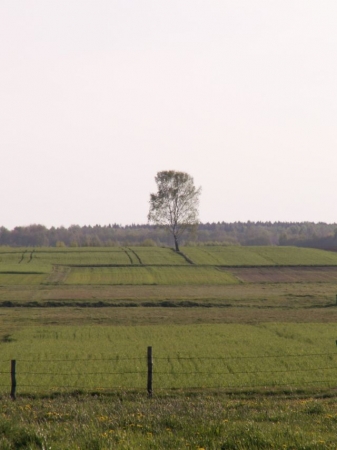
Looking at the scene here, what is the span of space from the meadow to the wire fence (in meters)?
0.07

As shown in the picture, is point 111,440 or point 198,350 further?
point 198,350

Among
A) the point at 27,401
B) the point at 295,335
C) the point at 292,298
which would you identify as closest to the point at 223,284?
the point at 292,298

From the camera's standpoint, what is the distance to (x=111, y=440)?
10953 millimetres

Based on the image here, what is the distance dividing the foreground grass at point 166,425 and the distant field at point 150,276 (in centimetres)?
5693

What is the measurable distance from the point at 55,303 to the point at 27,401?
117ft

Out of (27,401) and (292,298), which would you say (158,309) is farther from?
(27,401)

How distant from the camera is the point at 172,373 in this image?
80.2 feet

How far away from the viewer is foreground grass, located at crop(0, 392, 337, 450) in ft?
35.1

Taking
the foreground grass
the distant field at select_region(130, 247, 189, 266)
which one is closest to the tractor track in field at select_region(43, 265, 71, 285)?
the distant field at select_region(130, 247, 189, 266)

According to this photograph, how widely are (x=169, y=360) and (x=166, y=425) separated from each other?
47.4 ft

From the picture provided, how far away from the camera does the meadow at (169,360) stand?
11992 millimetres

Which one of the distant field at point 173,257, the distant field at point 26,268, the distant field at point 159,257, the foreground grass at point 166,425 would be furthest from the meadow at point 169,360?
the distant field at point 159,257

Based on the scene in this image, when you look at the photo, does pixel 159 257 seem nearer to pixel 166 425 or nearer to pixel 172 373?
pixel 172 373

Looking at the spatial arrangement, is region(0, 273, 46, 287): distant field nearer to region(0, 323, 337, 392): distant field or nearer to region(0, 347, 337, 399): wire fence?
region(0, 323, 337, 392): distant field
